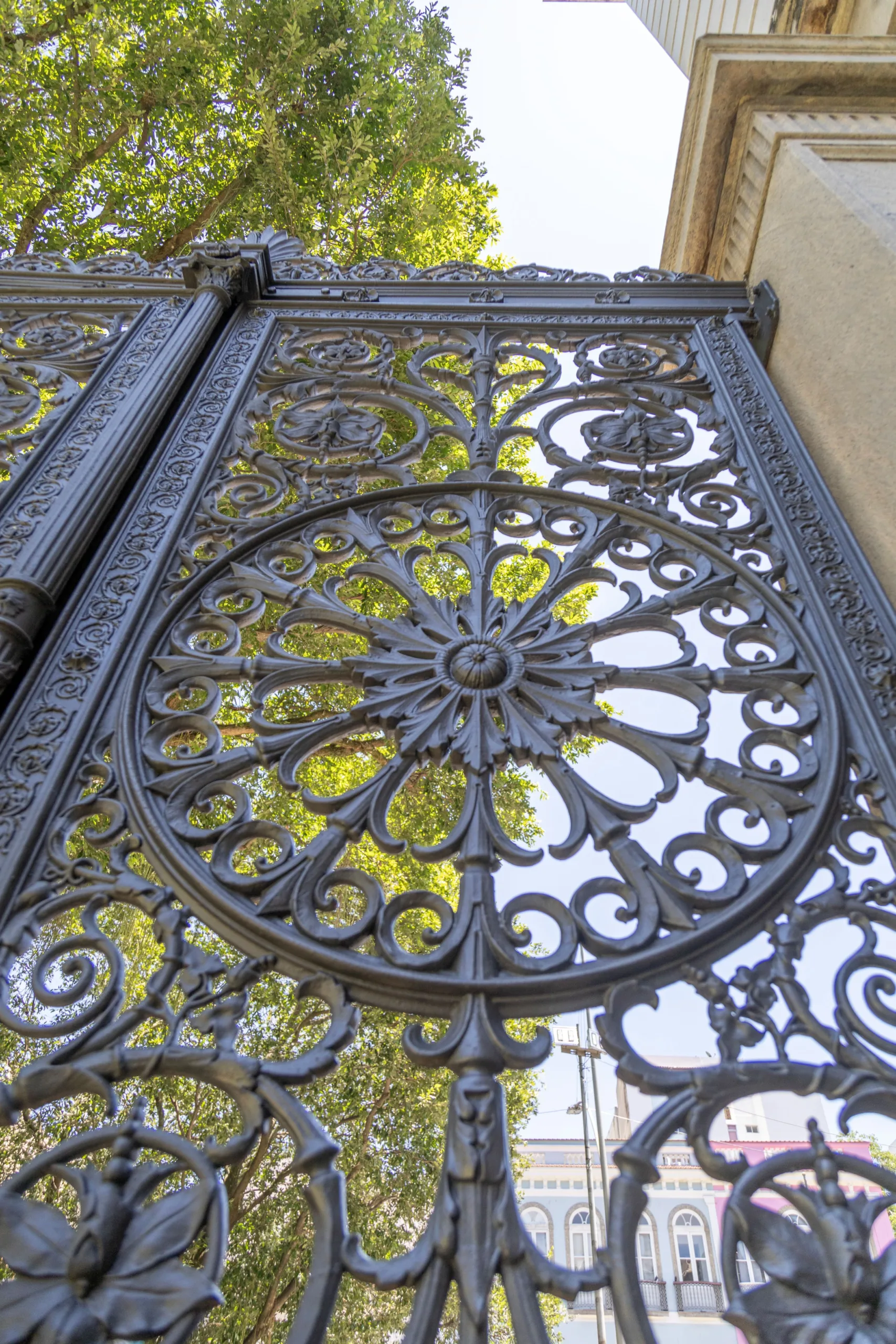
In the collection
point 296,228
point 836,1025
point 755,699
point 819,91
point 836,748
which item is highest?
point 296,228

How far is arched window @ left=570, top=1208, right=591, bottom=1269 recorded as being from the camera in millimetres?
7469

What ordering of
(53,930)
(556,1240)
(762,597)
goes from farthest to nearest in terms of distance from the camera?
(556,1240), (53,930), (762,597)

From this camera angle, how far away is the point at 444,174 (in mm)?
7578

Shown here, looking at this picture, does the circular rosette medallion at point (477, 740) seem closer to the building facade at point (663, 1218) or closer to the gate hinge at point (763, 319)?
the gate hinge at point (763, 319)

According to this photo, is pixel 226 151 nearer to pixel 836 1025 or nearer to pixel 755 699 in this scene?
pixel 755 699

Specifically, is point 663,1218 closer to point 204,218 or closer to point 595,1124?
point 595,1124

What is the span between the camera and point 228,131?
7270 mm

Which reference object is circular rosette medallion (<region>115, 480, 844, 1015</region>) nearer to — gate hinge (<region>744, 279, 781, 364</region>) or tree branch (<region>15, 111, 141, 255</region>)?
gate hinge (<region>744, 279, 781, 364</region>)

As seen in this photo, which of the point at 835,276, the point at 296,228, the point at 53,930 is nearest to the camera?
the point at 835,276

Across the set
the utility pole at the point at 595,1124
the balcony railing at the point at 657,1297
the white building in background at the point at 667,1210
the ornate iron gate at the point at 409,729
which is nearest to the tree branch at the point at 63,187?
the ornate iron gate at the point at 409,729

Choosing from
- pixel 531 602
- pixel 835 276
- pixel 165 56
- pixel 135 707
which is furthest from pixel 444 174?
pixel 135 707

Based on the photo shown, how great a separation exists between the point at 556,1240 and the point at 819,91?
8.52 meters

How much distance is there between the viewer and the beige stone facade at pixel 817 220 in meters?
2.83

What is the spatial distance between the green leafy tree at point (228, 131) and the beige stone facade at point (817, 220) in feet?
11.5
